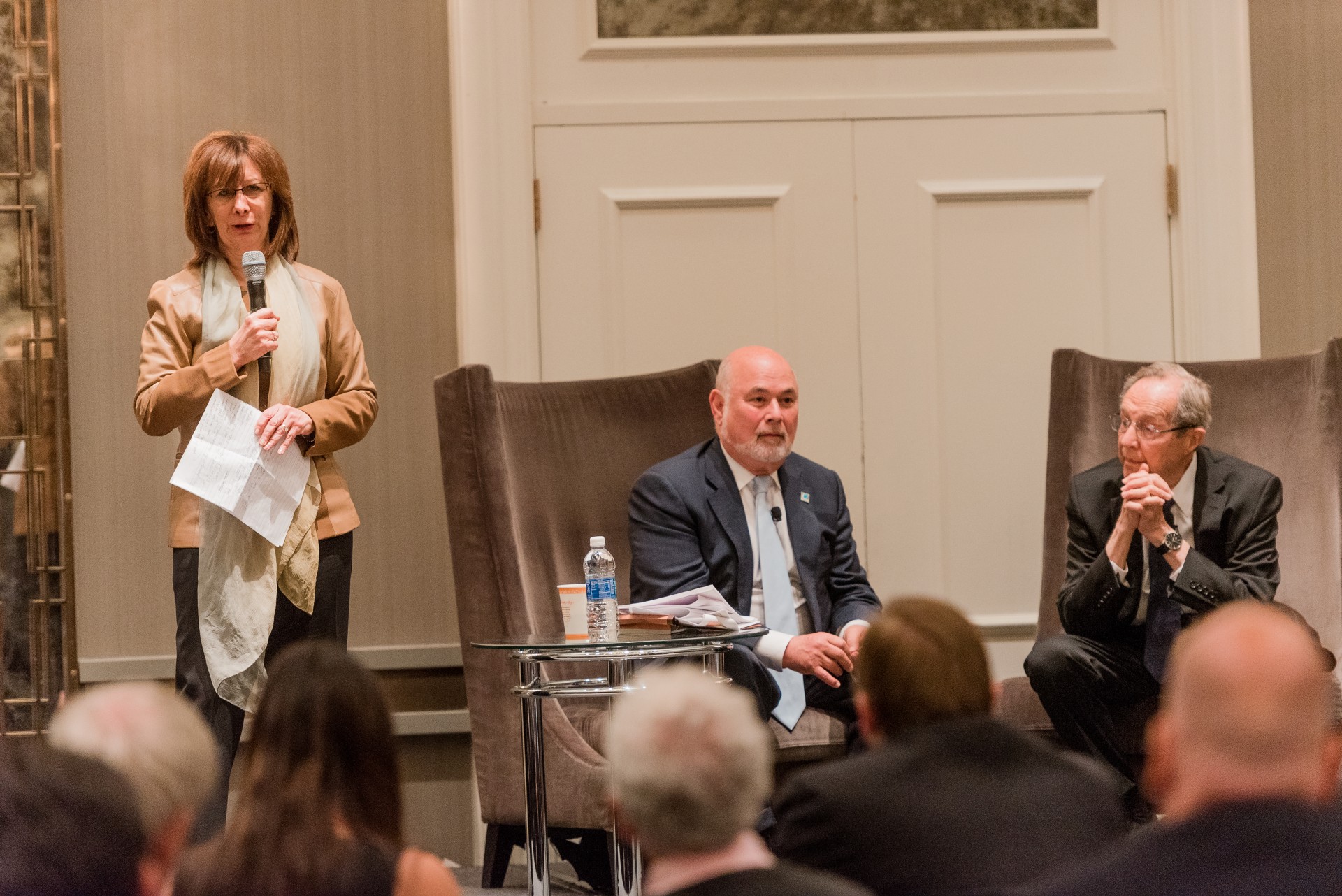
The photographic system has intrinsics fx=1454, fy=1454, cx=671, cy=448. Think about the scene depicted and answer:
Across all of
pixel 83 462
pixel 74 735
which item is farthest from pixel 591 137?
pixel 74 735

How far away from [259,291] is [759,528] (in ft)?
3.98

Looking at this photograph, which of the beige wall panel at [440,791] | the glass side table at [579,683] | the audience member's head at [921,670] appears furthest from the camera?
the beige wall panel at [440,791]

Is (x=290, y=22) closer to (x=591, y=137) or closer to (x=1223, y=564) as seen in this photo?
(x=591, y=137)

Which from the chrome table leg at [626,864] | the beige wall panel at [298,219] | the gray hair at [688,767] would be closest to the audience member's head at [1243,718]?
the gray hair at [688,767]

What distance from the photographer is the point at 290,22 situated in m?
3.76

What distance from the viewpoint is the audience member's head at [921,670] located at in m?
1.47

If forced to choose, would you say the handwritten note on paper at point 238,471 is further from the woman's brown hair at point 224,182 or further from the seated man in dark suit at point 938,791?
the seated man in dark suit at point 938,791

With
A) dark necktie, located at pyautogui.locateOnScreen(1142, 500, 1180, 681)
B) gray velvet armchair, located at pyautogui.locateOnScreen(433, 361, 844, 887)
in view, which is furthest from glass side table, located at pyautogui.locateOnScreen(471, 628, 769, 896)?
dark necktie, located at pyautogui.locateOnScreen(1142, 500, 1180, 681)

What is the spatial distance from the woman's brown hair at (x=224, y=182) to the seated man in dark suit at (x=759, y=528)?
0.96 m

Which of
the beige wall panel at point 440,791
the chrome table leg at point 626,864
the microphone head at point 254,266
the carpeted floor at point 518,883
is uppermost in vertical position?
the microphone head at point 254,266

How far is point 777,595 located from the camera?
3.20 m

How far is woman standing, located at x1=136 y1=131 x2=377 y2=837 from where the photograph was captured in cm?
270

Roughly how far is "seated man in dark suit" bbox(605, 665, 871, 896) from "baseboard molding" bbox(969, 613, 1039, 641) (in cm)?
275

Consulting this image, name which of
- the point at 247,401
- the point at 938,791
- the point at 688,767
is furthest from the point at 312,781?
the point at 247,401
